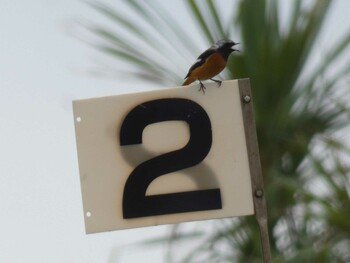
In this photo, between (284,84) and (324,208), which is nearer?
(324,208)

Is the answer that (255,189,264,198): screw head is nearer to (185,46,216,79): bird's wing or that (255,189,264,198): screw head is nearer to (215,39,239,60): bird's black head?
(185,46,216,79): bird's wing

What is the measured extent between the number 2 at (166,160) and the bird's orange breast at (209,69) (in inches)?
39.8

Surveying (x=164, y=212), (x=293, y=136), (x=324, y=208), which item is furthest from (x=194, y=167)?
(x=293, y=136)

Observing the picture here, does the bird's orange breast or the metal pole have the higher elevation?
the bird's orange breast

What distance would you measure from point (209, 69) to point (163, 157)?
3.65 feet

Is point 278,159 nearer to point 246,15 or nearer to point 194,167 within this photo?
point 246,15

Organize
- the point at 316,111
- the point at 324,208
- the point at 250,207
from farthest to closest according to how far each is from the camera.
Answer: the point at 316,111
the point at 324,208
the point at 250,207

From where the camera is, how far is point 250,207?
10.4 feet

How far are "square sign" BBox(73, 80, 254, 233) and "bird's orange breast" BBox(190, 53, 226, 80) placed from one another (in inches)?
38.6

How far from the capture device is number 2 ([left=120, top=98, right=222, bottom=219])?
10.5ft

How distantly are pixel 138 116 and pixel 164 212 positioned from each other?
26 centimetres

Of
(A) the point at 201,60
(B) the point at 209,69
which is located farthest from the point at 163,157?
(A) the point at 201,60

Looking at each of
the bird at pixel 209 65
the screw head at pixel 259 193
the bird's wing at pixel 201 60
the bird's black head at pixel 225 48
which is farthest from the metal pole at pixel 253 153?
the bird's black head at pixel 225 48

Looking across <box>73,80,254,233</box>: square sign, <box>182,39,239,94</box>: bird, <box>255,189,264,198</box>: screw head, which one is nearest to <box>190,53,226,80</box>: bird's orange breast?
<box>182,39,239,94</box>: bird
